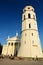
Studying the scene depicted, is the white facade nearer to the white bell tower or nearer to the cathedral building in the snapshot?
the cathedral building

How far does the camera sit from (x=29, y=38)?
31.9 metres

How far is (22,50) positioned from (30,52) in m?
Result: 2.68

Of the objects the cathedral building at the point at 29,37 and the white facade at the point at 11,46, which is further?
the white facade at the point at 11,46

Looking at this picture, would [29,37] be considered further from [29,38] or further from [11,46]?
[11,46]

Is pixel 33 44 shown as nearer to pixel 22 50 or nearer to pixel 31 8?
pixel 22 50

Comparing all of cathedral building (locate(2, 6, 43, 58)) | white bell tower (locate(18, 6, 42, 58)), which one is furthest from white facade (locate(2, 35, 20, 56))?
white bell tower (locate(18, 6, 42, 58))

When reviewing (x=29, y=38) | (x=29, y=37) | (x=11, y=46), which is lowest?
(x=11, y=46)

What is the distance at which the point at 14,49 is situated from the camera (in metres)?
52.0

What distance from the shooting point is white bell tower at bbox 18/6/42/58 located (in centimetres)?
3065

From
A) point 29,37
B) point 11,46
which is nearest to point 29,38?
point 29,37

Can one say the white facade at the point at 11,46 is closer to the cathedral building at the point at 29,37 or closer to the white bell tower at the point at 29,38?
the cathedral building at the point at 29,37

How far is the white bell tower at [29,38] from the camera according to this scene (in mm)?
30653

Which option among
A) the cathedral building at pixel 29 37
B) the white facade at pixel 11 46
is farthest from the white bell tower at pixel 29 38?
the white facade at pixel 11 46

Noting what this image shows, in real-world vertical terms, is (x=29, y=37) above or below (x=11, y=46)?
above
